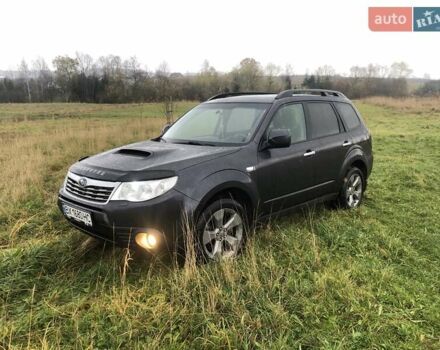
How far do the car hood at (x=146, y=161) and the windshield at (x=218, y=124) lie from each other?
0.32 m

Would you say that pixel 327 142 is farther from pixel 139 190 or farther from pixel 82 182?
pixel 82 182

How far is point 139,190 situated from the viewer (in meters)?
3.10

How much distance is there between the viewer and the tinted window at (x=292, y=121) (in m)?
4.23

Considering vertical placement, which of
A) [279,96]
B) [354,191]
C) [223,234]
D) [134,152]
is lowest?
[354,191]

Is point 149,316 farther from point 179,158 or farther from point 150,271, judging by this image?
point 179,158

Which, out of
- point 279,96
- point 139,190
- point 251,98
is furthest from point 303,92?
point 139,190

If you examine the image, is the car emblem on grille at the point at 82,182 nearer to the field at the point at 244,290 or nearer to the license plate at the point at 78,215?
the license plate at the point at 78,215

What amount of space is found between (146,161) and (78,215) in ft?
2.62

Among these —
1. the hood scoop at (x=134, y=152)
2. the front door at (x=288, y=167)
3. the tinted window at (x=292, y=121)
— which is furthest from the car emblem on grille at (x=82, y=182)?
the tinted window at (x=292, y=121)

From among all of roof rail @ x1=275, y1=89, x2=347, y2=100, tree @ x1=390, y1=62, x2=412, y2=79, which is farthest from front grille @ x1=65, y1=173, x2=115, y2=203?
tree @ x1=390, y1=62, x2=412, y2=79

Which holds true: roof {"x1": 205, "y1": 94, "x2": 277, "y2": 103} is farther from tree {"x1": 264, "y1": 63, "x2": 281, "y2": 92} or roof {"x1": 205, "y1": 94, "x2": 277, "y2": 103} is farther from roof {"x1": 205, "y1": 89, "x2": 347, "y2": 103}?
tree {"x1": 264, "y1": 63, "x2": 281, "y2": 92}

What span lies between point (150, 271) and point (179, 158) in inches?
42.7

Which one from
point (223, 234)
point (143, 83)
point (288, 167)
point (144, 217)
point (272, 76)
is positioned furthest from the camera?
point (272, 76)

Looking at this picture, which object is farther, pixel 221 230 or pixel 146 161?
pixel 221 230
